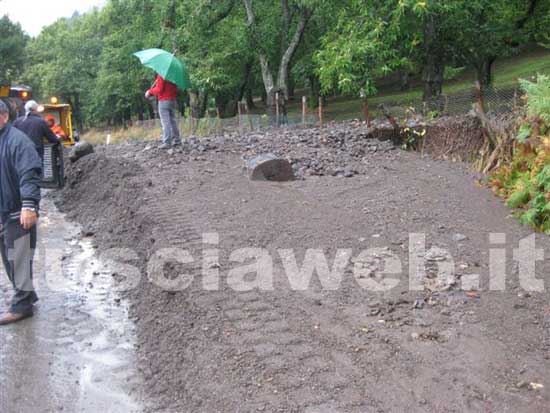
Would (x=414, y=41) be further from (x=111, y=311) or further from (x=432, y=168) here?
(x=111, y=311)

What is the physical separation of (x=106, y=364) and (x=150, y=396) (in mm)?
845

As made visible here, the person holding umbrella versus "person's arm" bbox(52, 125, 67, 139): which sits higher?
the person holding umbrella

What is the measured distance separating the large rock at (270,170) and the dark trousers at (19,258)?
4.66 m

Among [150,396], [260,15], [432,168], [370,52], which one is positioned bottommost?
[150,396]

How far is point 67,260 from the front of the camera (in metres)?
8.97

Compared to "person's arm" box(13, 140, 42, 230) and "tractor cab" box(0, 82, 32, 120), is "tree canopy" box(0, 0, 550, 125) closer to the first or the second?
"tractor cab" box(0, 82, 32, 120)

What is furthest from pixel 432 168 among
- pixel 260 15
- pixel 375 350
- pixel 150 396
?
pixel 260 15

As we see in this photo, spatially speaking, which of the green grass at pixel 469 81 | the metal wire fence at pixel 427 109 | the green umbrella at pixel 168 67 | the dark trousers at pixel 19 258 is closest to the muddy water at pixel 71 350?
the dark trousers at pixel 19 258

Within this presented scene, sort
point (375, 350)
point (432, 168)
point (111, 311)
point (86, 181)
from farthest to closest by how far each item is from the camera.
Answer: point (86, 181) → point (432, 168) → point (111, 311) → point (375, 350)

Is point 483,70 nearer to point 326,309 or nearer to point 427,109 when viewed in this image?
point 427,109

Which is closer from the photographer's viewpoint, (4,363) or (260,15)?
(4,363)

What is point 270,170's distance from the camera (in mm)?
10398

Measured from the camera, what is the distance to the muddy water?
479 centimetres

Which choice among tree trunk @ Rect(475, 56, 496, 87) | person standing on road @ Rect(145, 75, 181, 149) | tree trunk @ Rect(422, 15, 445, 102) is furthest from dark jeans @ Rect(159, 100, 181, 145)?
tree trunk @ Rect(475, 56, 496, 87)
